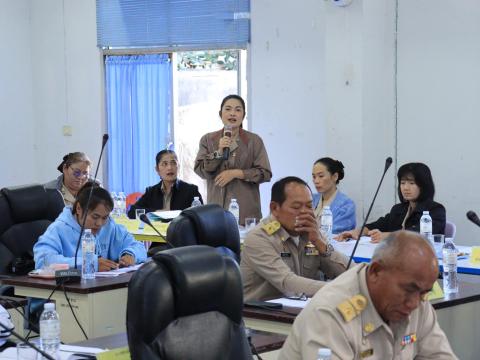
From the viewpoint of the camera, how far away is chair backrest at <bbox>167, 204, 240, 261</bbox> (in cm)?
331

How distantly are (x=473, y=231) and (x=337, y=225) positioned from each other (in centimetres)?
130

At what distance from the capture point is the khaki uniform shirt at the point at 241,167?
6.32 meters

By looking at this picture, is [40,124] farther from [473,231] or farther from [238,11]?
[473,231]

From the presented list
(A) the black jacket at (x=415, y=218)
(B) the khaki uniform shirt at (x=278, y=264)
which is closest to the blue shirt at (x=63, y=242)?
(B) the khaki uniform shirt at (x=278, y=264)

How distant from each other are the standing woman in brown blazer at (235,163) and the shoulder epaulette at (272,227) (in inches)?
96.2

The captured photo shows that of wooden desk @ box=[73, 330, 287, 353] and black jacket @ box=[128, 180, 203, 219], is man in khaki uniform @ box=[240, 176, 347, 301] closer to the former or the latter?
wooden desk @ box=[73, 330, 287, 353]

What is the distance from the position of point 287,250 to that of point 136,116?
511 centimetres

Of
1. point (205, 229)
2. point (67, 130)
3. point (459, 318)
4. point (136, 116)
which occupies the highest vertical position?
point (136, 116)

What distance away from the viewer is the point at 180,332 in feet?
6.82

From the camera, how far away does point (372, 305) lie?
2334 mm

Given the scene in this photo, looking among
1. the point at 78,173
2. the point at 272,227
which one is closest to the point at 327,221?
the point at 78,173

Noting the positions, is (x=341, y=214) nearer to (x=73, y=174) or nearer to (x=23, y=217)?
(x=73, y=174)

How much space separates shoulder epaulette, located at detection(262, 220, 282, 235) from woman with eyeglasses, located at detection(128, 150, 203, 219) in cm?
295

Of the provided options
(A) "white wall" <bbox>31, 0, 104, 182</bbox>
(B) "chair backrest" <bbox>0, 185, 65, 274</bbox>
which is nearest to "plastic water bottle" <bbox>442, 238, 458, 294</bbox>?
(B) "chair backrest" <bbox>0, 185, 65, 274</bbox>
